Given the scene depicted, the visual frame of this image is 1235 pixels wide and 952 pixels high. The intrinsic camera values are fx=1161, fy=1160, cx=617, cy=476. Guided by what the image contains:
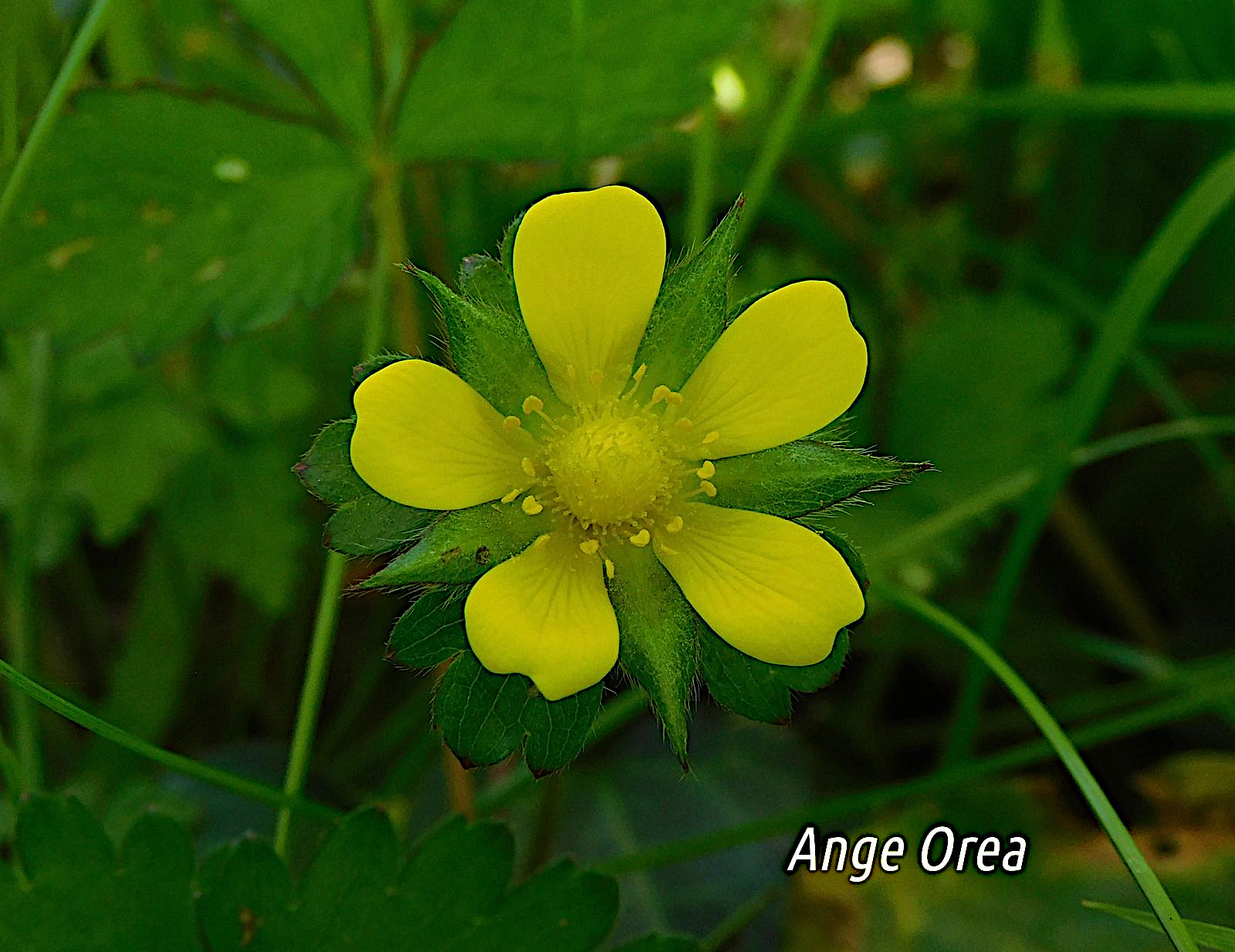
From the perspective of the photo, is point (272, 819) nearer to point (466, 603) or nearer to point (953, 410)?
point (466, 603)

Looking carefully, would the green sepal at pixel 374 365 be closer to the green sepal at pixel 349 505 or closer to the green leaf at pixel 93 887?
the green sepal at pixel 349 505

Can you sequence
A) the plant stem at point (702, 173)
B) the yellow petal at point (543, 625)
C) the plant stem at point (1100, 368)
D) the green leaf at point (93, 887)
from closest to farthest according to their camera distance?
the yellow petal at point (543, 625) < the green leaf at point (93, 887) < the plant stem at point (1100, 368) < the plant stem at point (702, 173)

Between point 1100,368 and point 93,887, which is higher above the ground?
point 1100,368

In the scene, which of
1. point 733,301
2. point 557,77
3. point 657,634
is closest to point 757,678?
point 657,634

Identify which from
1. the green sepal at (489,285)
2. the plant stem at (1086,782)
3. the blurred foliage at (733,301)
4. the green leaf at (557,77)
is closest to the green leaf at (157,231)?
the blurred foliage at (733,301)

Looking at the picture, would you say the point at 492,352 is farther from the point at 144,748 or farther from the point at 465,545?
the point at 144,748

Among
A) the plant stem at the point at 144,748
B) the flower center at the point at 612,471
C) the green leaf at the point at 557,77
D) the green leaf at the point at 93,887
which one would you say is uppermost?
the green leaf at the point at 557,77

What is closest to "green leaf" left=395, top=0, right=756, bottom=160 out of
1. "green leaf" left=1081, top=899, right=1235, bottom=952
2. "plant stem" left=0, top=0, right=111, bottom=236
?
"plant stem" left=0, top=0, right=111, bottom=236
